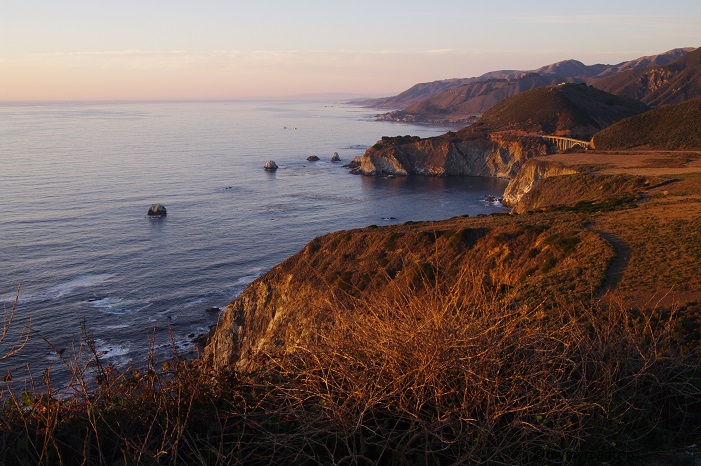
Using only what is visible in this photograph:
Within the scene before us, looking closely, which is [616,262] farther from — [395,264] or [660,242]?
[395,264]

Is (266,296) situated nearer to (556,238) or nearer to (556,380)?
(556,238)

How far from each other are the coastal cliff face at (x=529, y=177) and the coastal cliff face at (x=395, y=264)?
49.3 meters

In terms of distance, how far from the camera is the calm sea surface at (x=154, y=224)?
44.5 m

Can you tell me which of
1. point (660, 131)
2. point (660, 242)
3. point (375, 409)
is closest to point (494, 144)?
point (660, 131)

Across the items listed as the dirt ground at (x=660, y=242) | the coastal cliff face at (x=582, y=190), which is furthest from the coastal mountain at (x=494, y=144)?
the dirt ground at (x=660, y=242)

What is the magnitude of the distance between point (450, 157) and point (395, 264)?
102 m

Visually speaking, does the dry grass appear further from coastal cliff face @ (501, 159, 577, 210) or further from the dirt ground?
coastal cliff face @ (501, 159, 577, 210)

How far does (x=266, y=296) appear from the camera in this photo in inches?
1516

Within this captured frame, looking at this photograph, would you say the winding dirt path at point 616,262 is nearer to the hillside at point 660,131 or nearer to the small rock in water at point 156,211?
the small rock in water at point 156,211

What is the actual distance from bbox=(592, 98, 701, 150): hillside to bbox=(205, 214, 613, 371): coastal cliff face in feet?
204

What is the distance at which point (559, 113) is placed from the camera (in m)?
150

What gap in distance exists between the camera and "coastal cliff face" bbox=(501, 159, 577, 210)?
86.4 m

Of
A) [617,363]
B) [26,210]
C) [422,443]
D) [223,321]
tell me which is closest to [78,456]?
[422,443]

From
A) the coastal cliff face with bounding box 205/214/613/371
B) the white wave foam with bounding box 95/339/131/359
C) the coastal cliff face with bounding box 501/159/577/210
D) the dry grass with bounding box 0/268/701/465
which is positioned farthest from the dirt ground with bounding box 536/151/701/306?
the white wave foam with bounding box 95/339/131/359
